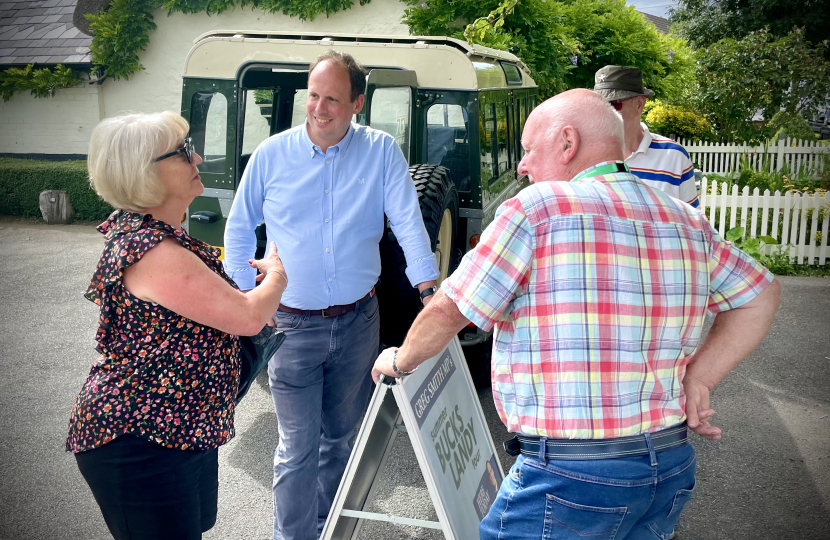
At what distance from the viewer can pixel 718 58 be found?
16.6m

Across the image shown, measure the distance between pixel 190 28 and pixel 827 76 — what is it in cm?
1339

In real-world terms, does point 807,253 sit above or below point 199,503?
below

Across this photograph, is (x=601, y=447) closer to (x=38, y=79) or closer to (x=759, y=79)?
(x=38, y=79)

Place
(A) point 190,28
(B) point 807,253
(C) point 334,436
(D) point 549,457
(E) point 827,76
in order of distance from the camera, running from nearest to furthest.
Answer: (D) point 549,457
(C) point 334,436
(B) point 807,253
(A) point 190,28
(E) point 827,76

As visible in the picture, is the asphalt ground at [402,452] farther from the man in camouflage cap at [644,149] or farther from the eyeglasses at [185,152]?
the eyeglasses at [185,152]

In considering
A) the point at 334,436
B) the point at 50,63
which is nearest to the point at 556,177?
the point at 334,436

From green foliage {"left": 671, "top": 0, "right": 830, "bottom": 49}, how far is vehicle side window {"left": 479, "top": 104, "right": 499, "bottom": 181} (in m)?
22.8

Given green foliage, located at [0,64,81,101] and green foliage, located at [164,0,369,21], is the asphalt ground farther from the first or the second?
green foliage, located at [0,64,81,101]

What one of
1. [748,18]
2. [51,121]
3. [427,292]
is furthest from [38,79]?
[748,18]

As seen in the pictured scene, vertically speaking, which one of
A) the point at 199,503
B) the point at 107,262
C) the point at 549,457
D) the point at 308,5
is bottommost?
the point at 199,503

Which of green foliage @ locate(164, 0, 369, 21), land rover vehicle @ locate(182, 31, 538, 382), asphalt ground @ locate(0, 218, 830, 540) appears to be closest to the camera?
asphalt ground @ locate(0, 218, 830, 540)

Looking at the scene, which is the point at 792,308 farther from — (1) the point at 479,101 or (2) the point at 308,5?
(2) the point at 308,5

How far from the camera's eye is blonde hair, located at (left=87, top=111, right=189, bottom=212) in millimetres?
2094

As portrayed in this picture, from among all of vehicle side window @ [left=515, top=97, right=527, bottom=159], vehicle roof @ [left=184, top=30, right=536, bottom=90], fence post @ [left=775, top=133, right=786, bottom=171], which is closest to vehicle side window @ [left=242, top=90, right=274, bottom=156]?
vehicle roof @ [left=184, top=30, right=536, bottom=90]
